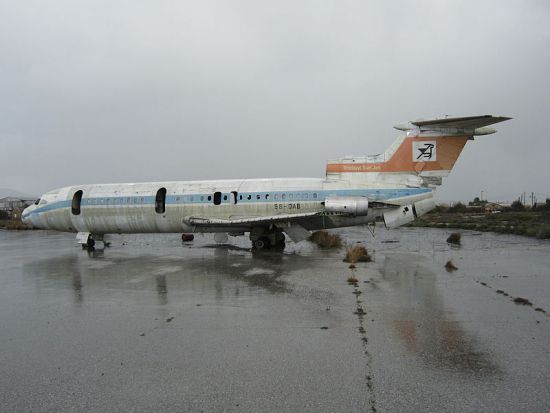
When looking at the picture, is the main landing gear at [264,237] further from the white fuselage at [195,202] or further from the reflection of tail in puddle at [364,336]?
the reflection of tail in puddle at [364,336]

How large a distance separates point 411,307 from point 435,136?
11.3 meters

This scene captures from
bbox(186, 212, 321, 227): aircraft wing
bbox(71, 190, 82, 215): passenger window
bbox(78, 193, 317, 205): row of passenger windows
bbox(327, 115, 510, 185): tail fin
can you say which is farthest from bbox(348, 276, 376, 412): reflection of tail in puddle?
bbox(71, 190, 82, 215): passenger window

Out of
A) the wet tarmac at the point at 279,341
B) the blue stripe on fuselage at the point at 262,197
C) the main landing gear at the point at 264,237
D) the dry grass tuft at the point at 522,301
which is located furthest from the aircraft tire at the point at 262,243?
the dry grass tuft at the point at 522,301

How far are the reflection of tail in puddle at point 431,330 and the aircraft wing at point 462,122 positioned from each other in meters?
7.96

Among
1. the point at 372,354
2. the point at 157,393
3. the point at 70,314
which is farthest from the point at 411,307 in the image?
the point at 70,314

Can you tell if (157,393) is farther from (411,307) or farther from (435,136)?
(435,136)

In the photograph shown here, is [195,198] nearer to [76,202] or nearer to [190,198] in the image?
[190,198]

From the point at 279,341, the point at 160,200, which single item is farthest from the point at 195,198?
the point at 279,341

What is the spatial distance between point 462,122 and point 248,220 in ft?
32.5

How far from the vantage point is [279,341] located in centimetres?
606

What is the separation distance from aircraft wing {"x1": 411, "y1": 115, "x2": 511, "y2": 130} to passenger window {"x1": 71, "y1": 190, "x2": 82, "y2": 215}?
57.0 feet

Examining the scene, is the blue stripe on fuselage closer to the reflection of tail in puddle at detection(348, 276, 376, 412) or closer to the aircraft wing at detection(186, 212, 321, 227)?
the aircraft wing at detection(186, 212, 321, 227)

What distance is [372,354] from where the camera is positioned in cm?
546

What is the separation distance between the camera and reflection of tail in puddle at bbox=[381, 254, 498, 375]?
516 cm
